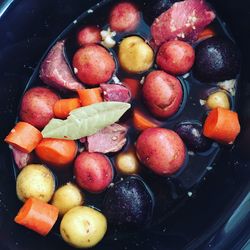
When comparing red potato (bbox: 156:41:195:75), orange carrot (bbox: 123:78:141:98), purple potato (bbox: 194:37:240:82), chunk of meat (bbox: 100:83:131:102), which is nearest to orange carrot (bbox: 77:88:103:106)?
chunk of meat (bbox: 100:83:131:102)

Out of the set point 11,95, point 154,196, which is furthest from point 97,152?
point 11,95

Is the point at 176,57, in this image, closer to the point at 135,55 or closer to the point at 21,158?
the point at 135,55

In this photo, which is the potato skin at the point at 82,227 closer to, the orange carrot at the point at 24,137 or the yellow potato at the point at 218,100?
the orange carrot at the point at 24,137

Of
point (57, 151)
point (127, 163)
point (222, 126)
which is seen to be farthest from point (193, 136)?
point (57, 151)

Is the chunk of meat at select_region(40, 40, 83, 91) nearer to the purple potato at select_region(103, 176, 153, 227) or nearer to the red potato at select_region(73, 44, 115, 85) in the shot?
the red potato at select_region(73, 44, 115, 85)

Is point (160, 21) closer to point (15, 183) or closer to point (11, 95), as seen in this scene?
point (11, 95)

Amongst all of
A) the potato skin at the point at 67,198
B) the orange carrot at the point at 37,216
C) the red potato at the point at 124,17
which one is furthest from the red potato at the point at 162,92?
the orange carrot at the point at 37,216

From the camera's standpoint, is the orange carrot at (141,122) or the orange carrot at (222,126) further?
the orange carrot at (141,122)
